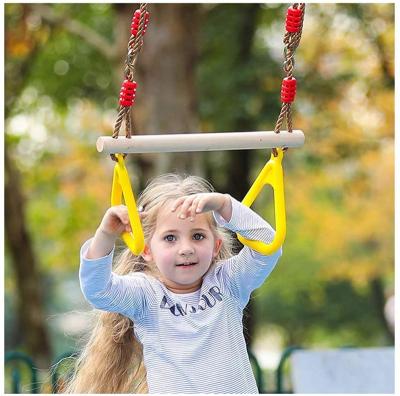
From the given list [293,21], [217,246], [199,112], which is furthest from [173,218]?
[199,112]

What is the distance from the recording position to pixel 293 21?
2520mm

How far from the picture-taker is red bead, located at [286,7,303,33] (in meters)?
2.52

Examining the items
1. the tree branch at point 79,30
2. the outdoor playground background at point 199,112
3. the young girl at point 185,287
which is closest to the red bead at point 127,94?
the young girl at point 185,287

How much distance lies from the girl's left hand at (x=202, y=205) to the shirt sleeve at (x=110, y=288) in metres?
0.24

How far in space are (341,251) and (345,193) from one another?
209cm

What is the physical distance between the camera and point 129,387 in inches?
111

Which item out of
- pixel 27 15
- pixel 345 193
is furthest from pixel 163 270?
pixel 345 193

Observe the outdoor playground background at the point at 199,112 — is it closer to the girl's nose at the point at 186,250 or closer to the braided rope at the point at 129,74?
the girl's nose at the point at 186,250

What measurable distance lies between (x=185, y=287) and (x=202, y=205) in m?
0.37

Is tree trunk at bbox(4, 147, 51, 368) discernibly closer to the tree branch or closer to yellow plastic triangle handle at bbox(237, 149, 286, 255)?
the tree branch

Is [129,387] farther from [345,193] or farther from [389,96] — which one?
[345,193]

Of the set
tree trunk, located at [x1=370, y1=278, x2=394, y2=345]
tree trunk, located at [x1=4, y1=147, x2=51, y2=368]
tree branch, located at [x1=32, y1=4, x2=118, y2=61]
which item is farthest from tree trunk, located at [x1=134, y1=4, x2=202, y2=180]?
tree trunk, located at [x1=370, y1=278, x2=394, y2=345]

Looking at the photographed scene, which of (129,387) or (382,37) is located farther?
(382,37)

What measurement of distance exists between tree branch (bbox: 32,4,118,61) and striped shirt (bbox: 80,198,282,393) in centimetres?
495
